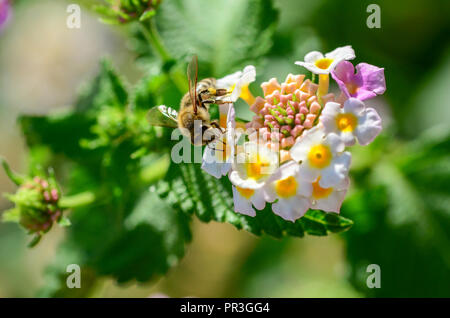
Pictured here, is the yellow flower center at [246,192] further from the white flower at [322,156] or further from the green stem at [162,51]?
the green stem at [162,51]

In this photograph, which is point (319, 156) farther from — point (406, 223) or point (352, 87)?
point (406, 223)

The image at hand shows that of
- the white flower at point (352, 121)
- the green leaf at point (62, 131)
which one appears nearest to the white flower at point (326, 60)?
the white flower at point (352, 121)

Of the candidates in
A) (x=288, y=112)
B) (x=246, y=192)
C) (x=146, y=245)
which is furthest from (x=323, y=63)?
(x=146, y=245)

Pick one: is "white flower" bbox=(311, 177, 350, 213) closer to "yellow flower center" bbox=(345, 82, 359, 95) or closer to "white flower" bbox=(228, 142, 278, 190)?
"white flower" bbox=(228, 142, 278, 190)

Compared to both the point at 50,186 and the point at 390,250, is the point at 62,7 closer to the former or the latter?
the point at 50,186

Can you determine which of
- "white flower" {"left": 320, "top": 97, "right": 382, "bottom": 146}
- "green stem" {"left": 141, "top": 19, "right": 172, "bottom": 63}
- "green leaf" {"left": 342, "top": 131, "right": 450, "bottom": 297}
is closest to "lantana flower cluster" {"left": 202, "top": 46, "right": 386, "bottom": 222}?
"white flower" {"left": 320, "top": 97, "right": 382, "bottom": 146}
